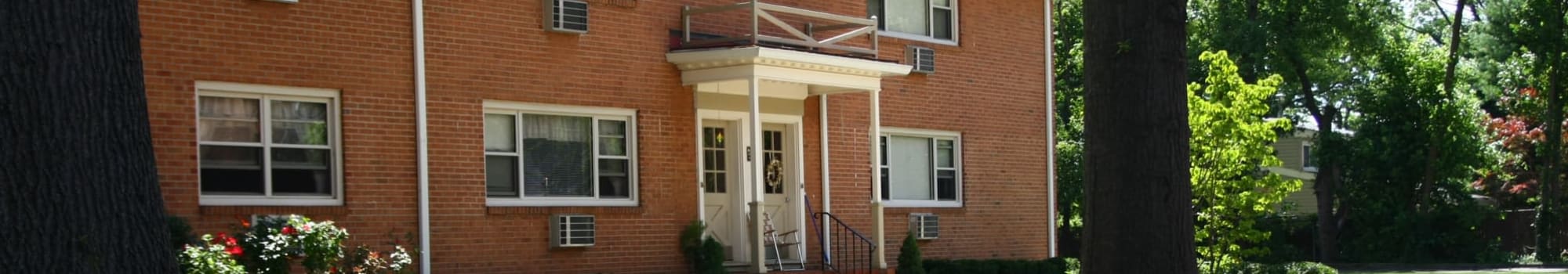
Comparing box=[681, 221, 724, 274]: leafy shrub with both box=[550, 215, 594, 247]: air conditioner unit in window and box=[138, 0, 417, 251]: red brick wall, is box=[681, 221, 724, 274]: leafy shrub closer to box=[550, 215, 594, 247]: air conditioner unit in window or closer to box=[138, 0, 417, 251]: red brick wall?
box=[550, 215, 594, 247]: air conditioner unit in window

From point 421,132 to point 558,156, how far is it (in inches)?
73.3

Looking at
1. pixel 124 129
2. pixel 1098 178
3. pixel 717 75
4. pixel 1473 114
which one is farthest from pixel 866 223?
pixel 1473 114

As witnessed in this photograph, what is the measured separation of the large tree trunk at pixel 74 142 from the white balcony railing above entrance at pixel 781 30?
445 inches

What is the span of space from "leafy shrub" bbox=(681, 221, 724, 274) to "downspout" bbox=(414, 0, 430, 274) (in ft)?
10.7

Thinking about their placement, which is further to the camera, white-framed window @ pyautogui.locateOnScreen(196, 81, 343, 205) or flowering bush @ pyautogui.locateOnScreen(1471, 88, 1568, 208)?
flowering bush @ pyautogui.locateOnScreen(1471, 88, 1568, 208)

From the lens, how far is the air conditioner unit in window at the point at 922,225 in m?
21.2

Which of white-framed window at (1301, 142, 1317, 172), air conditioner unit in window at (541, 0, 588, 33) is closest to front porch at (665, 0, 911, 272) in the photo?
air conditioner unit in window at (541, 0, 588, 33)

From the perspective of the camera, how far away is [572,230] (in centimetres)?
1703

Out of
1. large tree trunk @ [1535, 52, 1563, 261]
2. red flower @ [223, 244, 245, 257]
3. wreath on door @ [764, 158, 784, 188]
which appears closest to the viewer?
red flower @ [223, 244, 245, 257]

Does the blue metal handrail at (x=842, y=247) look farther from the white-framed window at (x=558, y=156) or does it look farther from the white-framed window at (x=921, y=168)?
the white-framed window at (x=558, y=156)

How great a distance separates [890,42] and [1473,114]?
77.8 feet

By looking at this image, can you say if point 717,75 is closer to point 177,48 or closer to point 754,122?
point 754,122

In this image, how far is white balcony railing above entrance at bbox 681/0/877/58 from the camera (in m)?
18.0

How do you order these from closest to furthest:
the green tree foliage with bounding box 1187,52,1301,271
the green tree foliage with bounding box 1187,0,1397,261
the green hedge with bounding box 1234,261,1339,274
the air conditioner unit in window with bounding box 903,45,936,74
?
the air conditioner unit in window with bounding box 903,45,936,74 < the green tree foliage with bounding box 1187,52,1301,271 < the green hedge with bounding box 1234,261,1339,274 < the green tree foliage with bounding box 1187,0,1397,261
